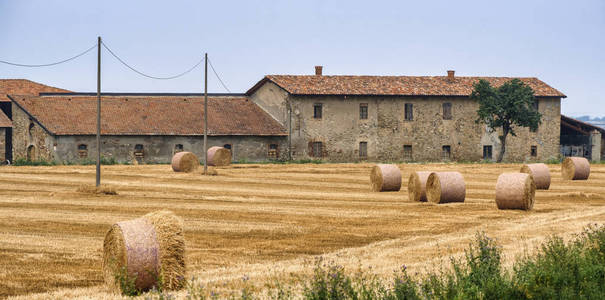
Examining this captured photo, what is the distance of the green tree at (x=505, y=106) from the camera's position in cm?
5862

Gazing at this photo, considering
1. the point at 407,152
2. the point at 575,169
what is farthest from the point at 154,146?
the point at 575,169

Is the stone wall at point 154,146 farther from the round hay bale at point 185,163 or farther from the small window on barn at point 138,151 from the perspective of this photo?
the round hay bale at point 185,163

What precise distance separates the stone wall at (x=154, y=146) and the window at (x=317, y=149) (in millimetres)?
2968

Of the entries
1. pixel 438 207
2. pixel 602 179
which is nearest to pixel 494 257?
pixel 438 207

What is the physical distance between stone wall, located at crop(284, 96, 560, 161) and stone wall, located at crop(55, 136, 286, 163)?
3.04 metres

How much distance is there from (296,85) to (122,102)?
1307cm

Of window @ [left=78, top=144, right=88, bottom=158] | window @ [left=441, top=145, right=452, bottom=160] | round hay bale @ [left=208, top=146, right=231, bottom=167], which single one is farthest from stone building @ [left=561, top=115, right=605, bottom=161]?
window @ [left=78, top=144, right=88, bottom=158]

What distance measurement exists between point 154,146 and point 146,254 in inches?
1752

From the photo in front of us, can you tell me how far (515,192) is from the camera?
22594 millimetres

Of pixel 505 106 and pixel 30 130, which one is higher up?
pixel 505 106

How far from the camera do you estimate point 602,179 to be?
3978 cm

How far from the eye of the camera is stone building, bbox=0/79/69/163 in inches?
2319

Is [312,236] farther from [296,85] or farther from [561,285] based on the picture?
[296,85]

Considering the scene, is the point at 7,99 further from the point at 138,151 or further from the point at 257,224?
the point at 257,224
